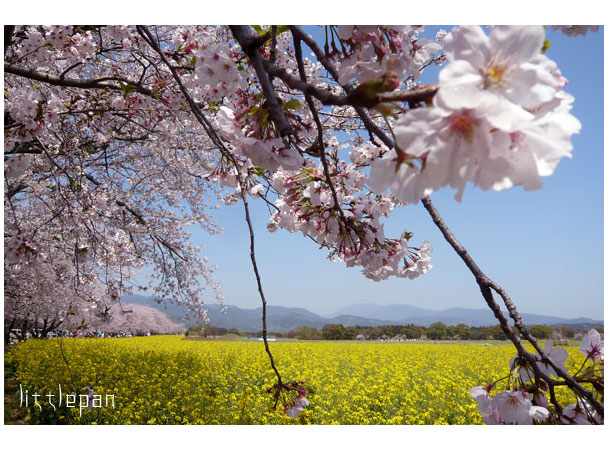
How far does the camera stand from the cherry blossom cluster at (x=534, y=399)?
65 cm

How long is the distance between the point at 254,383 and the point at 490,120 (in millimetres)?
5022

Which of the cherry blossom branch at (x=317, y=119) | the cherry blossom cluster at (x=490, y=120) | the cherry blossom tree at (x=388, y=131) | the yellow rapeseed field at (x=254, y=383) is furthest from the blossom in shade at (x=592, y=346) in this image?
the yellow rapeseed field at (x=254, y=383)

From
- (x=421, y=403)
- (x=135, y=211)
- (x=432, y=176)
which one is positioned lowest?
(x=421, y=403)

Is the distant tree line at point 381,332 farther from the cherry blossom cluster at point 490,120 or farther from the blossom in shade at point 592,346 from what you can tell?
the cherry blossom cluster at point 490,120

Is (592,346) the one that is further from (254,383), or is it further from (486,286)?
(254,383)

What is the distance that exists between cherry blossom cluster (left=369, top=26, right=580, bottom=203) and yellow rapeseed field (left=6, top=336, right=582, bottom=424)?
2419 mm

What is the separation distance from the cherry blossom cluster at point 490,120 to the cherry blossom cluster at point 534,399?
0.42m

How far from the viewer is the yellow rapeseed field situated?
3.38 meters

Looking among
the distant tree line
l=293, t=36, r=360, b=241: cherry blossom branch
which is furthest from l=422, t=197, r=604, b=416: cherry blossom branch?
the distant tree line

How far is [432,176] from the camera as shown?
0.31 metres

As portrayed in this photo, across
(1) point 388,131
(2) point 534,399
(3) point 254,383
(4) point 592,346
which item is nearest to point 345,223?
(1) point 388,131
